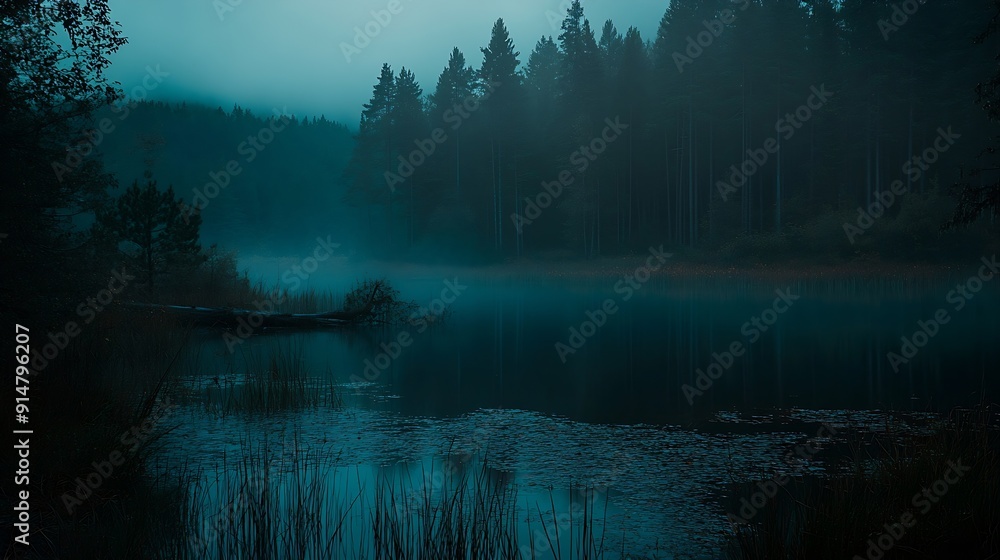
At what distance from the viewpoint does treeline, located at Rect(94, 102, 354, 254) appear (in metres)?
117

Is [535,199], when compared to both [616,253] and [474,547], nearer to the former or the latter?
[616,253]

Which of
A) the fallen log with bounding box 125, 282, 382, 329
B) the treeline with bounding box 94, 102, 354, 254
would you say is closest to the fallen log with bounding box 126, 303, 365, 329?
the fallen log with bounding box 125, 282, 382, 329

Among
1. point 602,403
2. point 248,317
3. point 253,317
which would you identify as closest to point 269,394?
point 602,403

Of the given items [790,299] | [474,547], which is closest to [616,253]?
[790,299]

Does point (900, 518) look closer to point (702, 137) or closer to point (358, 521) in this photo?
point (358, 521)

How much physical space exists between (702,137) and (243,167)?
360 ft

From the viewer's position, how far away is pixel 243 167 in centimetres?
14300

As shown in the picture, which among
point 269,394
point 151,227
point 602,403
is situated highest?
point 151,227

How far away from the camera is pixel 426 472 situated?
809cm

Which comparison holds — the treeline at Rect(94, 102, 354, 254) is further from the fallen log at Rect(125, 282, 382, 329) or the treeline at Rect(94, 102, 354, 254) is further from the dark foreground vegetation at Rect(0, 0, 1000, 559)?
the fallen log at Rect(125, 282, 382, 329)

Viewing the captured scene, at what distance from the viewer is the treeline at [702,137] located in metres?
47.7

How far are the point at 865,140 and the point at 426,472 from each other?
174ft

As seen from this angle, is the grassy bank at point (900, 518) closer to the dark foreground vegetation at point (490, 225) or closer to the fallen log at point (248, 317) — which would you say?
the dark foreground vegetation at point (490, 225)

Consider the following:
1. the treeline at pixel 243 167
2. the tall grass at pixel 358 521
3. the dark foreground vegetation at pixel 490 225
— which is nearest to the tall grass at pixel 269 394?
the dark foreground vegetation at pixel 490 225
